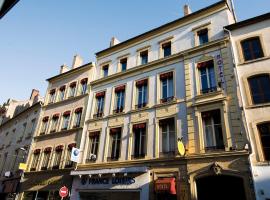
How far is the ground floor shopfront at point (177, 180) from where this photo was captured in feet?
35.8

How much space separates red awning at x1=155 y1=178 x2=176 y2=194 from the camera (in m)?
11.8

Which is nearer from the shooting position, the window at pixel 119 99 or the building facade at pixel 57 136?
the window at pixel 119 99

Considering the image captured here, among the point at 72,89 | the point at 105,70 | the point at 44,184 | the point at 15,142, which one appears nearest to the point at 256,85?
the point at 105,70

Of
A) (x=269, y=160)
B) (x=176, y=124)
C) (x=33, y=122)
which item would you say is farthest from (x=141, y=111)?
(x=33, y=122)

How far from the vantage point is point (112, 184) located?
48.0 feet

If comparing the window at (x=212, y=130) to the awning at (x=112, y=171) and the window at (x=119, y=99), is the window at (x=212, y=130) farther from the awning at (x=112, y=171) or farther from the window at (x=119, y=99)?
the window at (x=119, y=99)

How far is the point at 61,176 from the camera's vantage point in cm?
1778

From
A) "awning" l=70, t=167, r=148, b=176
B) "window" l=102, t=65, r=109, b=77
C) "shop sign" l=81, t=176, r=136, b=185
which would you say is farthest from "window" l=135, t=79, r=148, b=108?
"shop sign" l=81, t=176, r=136, b=185

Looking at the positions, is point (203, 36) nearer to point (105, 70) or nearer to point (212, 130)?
point (212, 130)

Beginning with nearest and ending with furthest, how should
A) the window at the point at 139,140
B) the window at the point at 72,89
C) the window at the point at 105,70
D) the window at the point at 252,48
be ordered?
the window at the point at 252,48 → the window at the point at 139,140 → the window at the point at 105,70 → the window at the point at 72,89

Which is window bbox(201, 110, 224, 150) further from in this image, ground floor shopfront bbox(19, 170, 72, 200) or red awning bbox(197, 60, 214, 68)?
ground floor shopfront bbox(19, 170, 72, 200)

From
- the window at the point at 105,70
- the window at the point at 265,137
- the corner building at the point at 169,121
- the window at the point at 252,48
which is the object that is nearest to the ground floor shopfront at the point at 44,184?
the corner building at the point at 169,121

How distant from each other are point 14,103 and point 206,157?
32713 mm

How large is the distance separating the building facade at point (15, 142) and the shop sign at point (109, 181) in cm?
775
